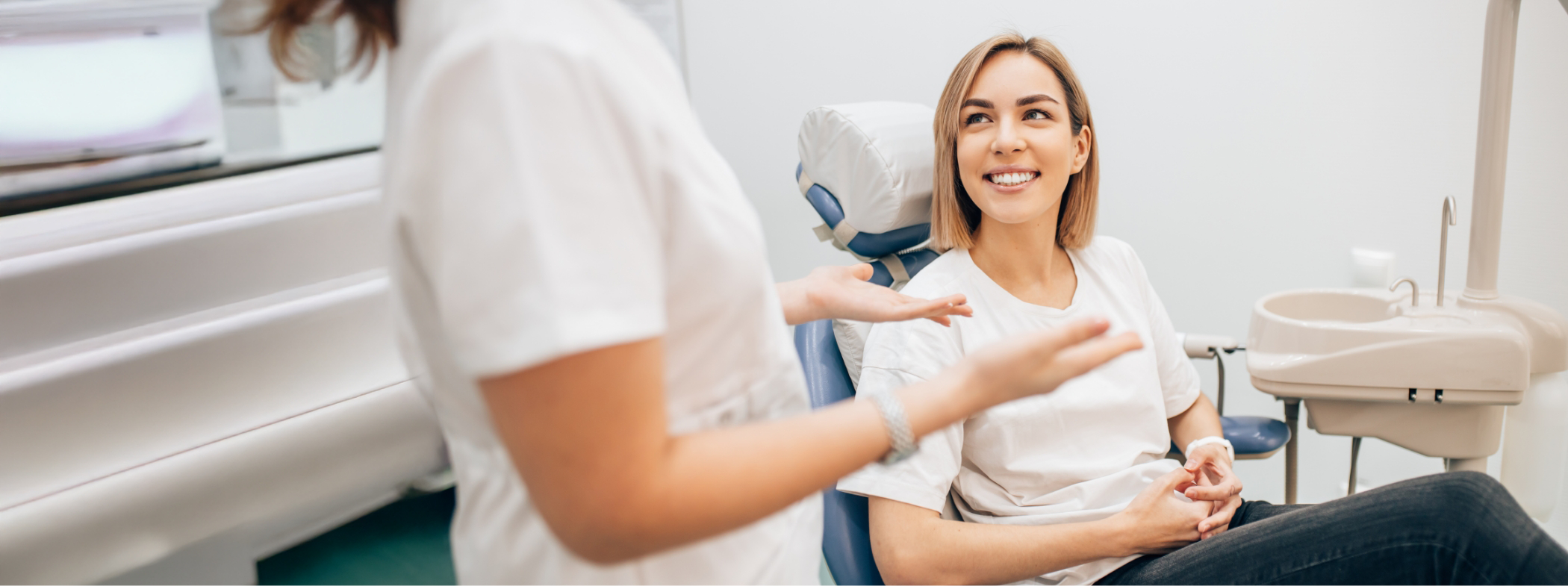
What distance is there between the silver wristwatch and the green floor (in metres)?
1.62

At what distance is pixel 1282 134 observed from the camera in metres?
1.86

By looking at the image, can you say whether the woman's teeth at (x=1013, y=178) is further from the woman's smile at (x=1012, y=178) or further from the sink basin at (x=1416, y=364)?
the sink basin at (x=1416, y=364)

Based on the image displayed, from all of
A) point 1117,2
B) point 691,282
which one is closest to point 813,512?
point 691,282

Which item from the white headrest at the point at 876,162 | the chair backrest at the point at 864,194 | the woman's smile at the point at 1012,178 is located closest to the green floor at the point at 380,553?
the chair backrest at the point at 864,194

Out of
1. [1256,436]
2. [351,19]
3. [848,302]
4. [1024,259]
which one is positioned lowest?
[1256,436]

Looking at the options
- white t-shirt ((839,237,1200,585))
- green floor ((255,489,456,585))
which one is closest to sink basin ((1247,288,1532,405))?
white t-shirt ((839,237,1200,585))

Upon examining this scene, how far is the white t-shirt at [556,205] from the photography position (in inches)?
16.4

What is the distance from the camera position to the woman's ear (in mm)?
1482

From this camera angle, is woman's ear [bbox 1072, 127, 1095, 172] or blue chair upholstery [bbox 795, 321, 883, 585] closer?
blue chair upholstery [bbox 795, 321, 883, 585]

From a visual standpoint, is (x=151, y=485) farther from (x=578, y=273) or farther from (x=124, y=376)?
(x=578, y=273)

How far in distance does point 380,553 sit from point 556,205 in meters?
1.93

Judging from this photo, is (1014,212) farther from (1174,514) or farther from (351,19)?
(351,19)

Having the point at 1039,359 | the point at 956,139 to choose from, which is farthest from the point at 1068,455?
the point at 1039,359

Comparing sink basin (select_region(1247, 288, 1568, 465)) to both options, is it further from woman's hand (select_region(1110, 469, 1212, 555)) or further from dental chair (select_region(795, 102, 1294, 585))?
woman's hand (select_region(1110, 469, 1212, 555))
